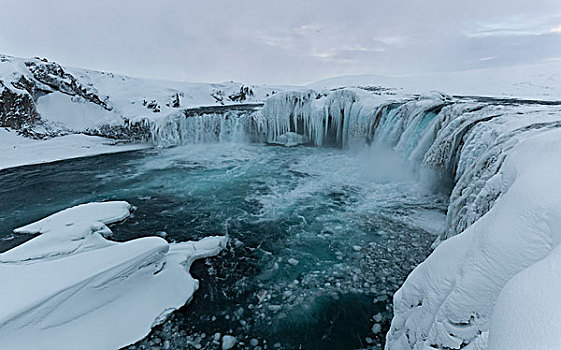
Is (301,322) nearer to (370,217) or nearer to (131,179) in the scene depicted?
(370,217)

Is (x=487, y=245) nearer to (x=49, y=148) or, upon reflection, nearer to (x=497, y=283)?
(x=497, y=283)

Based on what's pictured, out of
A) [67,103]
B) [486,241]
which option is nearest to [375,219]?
[486,241]

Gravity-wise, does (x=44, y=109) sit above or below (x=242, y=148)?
above

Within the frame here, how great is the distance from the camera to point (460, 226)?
11.5ft

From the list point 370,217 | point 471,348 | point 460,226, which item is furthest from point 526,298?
point 370,217

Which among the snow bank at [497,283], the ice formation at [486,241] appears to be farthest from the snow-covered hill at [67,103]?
the snow bank at [497,283]

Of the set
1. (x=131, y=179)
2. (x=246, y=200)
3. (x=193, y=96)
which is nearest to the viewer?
(x=246, y=200)

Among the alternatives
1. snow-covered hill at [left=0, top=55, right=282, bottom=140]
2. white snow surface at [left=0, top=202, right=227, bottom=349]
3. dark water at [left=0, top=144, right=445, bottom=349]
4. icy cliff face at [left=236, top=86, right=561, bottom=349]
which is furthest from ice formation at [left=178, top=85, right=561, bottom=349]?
snow-covered hill at [left=0, top=55, right=282, bottom=140]

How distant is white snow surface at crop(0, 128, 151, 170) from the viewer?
13000mm

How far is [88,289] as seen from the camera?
3.31 meters

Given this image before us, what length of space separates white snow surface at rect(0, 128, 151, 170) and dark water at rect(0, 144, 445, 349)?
1.76 metres

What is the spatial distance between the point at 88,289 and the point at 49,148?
48.5 feet

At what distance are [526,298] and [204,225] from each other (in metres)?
5.59

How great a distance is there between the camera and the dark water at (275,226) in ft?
11.3
